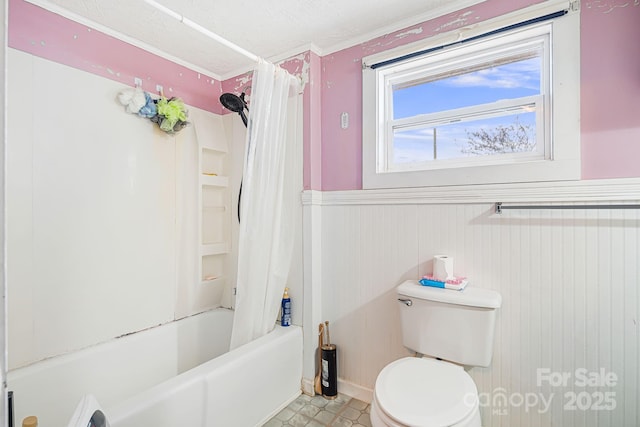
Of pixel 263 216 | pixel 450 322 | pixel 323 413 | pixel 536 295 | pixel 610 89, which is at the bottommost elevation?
pixel 323 413

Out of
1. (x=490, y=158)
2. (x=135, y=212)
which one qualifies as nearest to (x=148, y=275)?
(x=135, y=212)

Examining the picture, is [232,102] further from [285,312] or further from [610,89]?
[610,89]

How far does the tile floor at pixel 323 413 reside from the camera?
1663mm

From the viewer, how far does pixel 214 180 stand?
87.4 inches

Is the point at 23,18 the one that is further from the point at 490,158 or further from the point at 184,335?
the point at 490,158

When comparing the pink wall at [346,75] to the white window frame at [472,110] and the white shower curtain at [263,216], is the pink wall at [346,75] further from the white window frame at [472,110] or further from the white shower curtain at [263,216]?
the white shower curtain at [263,216]

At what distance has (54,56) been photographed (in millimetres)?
1527

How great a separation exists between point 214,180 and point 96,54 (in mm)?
929

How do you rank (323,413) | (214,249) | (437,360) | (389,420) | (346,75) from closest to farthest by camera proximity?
1. (389,420)
2. (437,360)
3. (323,413)
4. (346,75)
5. (214,249)

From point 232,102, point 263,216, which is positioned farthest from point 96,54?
point 263,216

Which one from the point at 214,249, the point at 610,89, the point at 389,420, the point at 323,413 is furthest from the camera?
the point at 214,249

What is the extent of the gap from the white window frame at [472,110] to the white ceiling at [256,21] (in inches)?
6.7

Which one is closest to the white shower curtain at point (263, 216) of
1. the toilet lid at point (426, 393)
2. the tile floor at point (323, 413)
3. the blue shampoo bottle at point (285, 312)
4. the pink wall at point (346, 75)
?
the blue shampoo bottle at point (285, 312)

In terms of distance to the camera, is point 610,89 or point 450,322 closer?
point 610,89
